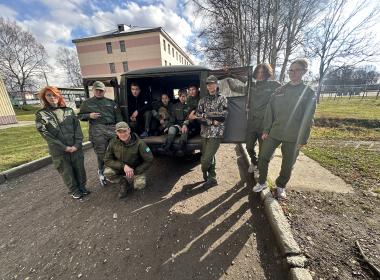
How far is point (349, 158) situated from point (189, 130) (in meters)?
4.09

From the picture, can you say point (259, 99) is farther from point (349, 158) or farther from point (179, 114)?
point (349, 158)

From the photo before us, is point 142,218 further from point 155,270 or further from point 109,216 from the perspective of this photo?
point 155,270

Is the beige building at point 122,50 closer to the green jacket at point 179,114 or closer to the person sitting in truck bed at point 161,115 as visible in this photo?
the person sitting in truck bed at point 161,115

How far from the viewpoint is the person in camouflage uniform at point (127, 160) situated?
3.19 metres

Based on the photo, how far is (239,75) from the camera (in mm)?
3398

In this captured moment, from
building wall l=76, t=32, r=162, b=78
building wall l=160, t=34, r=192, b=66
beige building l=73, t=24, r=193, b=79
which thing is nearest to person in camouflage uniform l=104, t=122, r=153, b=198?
beige building l=73, t=24, r=193, b=79

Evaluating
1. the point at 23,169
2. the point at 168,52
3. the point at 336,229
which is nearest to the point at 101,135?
the point at 23,169

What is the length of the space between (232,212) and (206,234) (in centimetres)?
64

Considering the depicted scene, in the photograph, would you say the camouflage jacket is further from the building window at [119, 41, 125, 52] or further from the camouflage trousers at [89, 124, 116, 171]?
the building window at [119, 41, 125, 52]

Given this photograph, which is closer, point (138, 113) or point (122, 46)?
point (138, 113)

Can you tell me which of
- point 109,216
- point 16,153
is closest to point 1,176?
point 16,153

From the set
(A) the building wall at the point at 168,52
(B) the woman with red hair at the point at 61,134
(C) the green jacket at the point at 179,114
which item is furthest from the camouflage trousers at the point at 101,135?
(A) the building wall at the point at 168,52

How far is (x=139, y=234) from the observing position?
2.47 m

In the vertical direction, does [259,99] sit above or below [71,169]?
above
